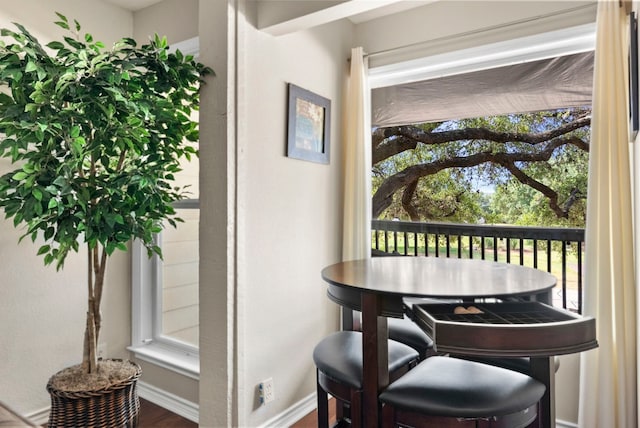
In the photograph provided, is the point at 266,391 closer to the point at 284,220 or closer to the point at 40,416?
the point at 284,220

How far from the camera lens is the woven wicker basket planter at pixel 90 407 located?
162 centimetres

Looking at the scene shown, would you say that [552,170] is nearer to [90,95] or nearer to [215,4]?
[215,4]

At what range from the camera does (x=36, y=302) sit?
2234 millimetres

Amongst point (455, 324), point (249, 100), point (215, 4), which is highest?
point (215, 4)

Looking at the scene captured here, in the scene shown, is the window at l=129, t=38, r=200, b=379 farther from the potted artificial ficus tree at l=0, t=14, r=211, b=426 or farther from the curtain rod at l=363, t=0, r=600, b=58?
the curtain rod at l=363, t=0, r=600, b=58

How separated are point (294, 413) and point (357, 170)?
4.89 ft

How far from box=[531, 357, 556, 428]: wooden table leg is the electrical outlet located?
1.24m

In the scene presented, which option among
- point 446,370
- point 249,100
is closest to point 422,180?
point 249,100

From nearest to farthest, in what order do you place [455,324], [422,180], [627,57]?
[455,324] → [627,57] → [422,180]

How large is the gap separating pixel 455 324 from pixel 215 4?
5.55ft

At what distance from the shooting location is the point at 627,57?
5.89 ft

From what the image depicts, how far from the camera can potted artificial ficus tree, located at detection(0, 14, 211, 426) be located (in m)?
1.45

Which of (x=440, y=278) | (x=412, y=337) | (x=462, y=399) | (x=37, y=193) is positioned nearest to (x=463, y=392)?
(x=462, y=399)

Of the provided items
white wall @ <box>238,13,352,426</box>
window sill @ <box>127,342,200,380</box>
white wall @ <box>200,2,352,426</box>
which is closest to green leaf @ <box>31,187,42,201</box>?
white wall @ <box>200,2,352,426</box>
